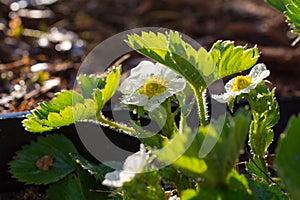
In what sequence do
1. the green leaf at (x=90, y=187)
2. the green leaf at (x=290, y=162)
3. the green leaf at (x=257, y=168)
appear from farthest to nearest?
the green leaf at (x=90, y=187)
the green leaf at (x=257, y=168)
the green leaf at (x=290, y=162)

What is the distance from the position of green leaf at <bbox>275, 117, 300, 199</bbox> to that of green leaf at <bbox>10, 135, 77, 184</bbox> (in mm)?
756

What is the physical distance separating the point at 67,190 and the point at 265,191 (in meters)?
0.51

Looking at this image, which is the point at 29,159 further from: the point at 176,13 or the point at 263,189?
the point at 176,13

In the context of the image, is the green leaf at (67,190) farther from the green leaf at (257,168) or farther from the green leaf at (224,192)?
the green leaf at (224,192)

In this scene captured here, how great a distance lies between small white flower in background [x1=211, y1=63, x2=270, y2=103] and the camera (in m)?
1.00

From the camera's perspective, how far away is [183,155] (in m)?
0.72

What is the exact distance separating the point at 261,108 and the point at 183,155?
291mm

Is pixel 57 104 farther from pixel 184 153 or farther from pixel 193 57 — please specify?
pixel 184 153

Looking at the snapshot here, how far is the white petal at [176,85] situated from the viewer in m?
1.01

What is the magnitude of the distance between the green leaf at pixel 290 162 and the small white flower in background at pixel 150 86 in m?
0.34

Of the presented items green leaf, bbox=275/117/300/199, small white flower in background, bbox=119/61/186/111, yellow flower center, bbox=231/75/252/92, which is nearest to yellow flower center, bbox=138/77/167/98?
small white flower in background, bbox=119/61/186/111

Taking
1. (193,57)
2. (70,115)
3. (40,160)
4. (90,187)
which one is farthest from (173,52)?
(40,160)

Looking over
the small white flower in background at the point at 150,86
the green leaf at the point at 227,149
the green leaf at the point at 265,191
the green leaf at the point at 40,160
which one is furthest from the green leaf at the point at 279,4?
the green leaf at the point at 40,160

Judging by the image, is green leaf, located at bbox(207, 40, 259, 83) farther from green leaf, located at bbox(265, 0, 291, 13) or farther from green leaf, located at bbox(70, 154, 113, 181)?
green leaf, located at bbox(70, 154, 113, 181)
